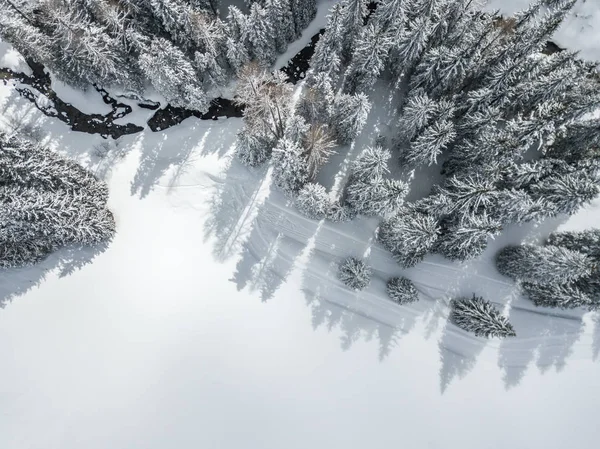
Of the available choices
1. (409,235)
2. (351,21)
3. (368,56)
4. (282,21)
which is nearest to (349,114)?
(368,56)

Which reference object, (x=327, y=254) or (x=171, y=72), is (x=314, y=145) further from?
(x=171, y=72)

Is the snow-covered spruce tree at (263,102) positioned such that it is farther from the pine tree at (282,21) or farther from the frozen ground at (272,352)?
the frozen ground at (272,352)

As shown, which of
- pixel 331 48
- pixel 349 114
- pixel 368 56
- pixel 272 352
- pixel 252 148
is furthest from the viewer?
pixel 272 352

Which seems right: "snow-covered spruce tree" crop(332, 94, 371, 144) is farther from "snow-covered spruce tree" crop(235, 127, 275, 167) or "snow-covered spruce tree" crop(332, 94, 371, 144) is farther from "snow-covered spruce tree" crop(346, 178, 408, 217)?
"snow-covered spruce tree" crop(235, 127, 275, 167)

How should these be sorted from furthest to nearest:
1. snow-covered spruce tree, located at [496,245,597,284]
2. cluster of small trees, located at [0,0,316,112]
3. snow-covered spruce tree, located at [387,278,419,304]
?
1. snow-covered spruce tree, located at [387,278,419,304]
2. cluster of small trees, located at [0,0,316,112]
3. snow-covered spruce tree, located at [496,245,597,284]

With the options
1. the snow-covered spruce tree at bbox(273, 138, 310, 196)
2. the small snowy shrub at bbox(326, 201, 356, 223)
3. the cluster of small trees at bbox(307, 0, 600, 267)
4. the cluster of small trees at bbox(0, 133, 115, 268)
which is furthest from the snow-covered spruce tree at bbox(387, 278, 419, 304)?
the cluster of small trees at bbox(0, 133, 115, 268)

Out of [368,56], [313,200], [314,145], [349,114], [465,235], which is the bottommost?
[313,200]

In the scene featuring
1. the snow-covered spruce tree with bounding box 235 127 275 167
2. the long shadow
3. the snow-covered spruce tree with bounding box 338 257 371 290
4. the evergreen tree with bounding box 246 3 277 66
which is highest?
the evergreen tree with bounding box 246 3 277 66

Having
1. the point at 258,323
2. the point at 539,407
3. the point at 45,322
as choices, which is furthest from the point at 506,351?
the point at 45,322
